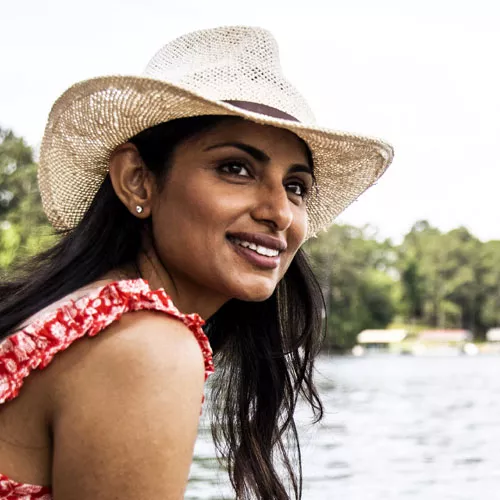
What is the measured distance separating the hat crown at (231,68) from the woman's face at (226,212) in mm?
89

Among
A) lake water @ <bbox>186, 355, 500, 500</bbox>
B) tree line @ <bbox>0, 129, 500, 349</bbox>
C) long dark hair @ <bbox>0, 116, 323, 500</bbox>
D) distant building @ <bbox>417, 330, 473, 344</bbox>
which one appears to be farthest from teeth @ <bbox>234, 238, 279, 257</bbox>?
distant building @ <bbox>417, 330, 473, 344</bbox>

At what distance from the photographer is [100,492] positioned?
164 cm

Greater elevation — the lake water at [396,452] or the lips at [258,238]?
the lips at [258,238]

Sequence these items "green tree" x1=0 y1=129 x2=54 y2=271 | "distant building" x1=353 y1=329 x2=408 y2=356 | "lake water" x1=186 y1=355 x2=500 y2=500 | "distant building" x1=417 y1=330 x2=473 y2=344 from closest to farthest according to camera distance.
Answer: "lake water" x1=186 y1=355 x2=500 y2=500 < "green tree" x1=0 y1=129 x2=54 y2=271 < "distant building" x1=353 y1=329 x2=408 y2=356 < "distant building" x1=417 y1=330 x2=473 y2=344

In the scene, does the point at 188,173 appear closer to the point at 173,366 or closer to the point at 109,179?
the point at 109,179

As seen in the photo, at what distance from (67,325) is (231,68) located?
0.81 m

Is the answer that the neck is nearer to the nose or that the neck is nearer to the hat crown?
the nose

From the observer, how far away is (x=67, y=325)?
1.74m

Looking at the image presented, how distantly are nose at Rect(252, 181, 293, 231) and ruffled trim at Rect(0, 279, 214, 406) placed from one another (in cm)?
39

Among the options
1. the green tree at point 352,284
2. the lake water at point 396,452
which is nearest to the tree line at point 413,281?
the green tree at point 352,284

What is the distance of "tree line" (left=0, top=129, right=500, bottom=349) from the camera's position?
88.4 metres

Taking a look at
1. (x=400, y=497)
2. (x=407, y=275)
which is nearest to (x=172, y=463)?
(x=400, y=497)

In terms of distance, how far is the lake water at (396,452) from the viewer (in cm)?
1370

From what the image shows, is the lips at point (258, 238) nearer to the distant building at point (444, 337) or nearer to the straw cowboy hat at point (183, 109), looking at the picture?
the straw cowboy hat at point (183, 109)
